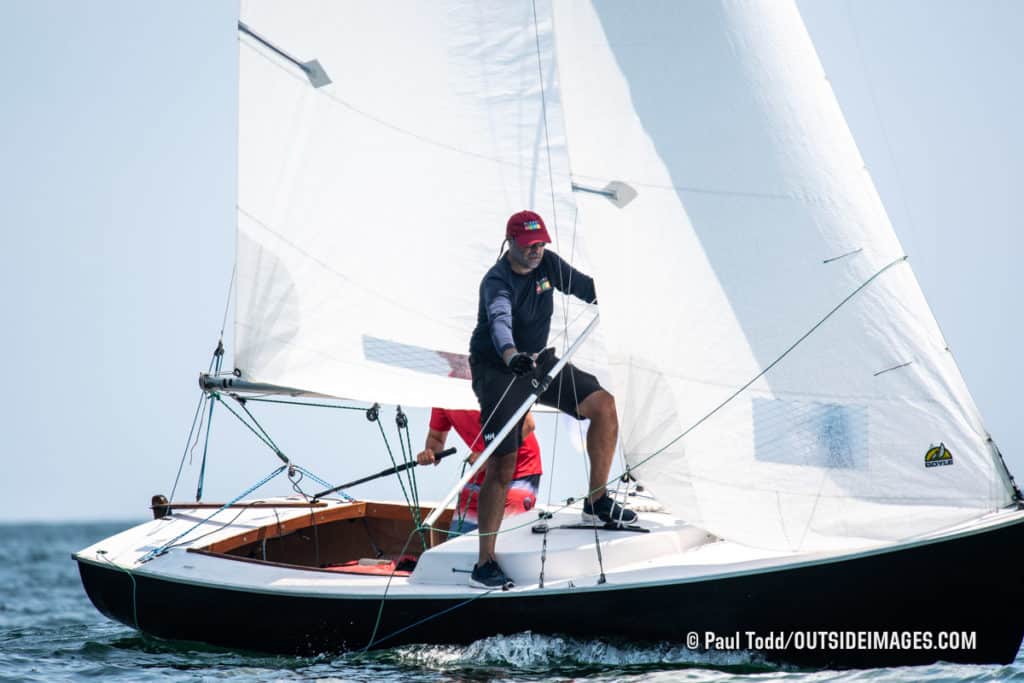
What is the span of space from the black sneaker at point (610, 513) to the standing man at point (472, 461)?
2.80 ft

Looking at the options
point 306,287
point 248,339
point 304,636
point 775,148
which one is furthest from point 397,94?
point 304,636

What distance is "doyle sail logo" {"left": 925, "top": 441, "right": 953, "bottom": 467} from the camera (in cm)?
543

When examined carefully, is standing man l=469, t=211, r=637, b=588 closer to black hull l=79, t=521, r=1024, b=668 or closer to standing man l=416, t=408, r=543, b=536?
black hull l=79, t=521, r=1024, b=668

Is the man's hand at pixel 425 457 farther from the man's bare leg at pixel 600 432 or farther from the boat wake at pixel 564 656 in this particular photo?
the boat wake at pixel 564 656

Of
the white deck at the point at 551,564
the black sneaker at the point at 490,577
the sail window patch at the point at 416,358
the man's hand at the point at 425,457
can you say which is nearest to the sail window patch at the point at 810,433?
the white deck at the point at 551,564

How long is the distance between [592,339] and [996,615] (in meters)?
2.60

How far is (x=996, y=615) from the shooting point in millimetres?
5344

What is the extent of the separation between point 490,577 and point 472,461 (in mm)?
1351

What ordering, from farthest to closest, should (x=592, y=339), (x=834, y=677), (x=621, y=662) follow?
1. (x=592, y=339)
2. (x=621, y=662)
3. (x=834, y=677)

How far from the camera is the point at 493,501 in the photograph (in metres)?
6.01

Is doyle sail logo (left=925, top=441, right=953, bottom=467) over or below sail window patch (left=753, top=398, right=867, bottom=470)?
below

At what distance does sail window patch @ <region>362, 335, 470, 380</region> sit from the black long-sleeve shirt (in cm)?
100

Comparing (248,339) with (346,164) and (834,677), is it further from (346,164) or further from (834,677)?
(834,677)

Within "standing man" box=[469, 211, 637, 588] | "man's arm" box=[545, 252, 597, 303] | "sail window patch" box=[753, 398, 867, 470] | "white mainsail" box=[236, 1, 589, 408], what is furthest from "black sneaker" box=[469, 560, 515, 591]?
"white mainsail" box=[236, 1, 589, 408]
